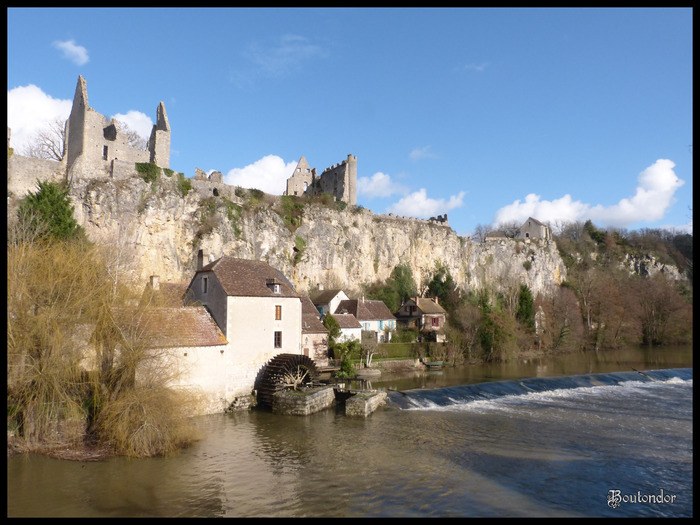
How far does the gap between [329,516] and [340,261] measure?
129 feet

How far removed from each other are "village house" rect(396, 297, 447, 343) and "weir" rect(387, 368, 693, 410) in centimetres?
1431

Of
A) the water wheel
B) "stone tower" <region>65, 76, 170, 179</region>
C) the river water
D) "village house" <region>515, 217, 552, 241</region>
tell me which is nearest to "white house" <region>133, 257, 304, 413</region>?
the water wheel

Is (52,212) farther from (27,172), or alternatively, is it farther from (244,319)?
(27,172)

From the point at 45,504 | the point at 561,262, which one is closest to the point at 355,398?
the point at 45,504

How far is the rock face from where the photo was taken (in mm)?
34094

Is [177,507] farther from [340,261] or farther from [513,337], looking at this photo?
[340,261]

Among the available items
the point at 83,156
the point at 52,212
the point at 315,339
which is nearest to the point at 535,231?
the point at 315,339

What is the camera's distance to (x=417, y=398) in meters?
22.1

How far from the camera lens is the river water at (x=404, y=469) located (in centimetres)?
1055

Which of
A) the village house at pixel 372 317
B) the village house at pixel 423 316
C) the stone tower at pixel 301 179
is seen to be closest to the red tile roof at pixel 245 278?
the village house at pixel 372 317

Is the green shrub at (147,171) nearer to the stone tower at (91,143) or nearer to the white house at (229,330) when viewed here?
the stone tower at (91,143)

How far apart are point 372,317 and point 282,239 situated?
1231cm

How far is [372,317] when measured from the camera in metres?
39.6

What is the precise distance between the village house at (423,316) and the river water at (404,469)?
67.7ft
